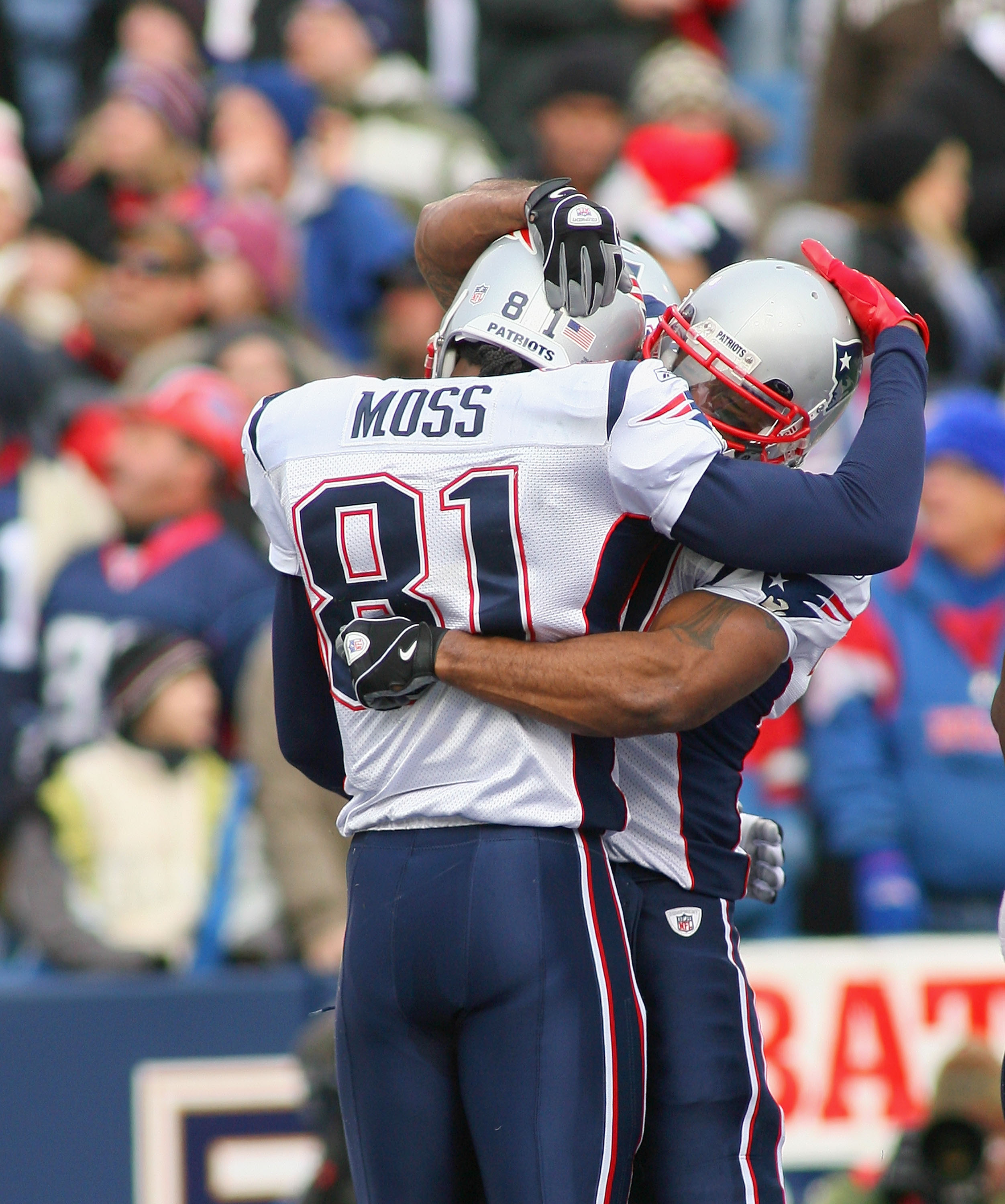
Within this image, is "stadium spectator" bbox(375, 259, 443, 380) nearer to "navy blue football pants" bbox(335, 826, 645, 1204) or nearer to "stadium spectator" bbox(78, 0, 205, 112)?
"stadium spectator" bbox(78, 0, 205, 112)

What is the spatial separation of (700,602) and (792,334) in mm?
506

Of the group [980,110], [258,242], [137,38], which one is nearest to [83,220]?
[258,242]

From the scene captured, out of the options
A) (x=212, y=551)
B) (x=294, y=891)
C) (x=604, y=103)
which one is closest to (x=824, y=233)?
(x=604, y=103)

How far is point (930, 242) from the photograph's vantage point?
9102 mm

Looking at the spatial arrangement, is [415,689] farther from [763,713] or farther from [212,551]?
[212,551]

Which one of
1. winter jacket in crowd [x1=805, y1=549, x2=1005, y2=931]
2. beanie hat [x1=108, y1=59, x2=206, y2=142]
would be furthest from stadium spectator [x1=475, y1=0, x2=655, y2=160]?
winter jacket in crowd [x1=805, y1=549, x2=1005, y2=931]

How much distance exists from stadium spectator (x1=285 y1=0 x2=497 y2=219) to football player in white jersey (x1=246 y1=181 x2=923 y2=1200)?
589 centimetres

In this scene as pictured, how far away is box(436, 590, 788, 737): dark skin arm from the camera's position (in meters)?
3.31

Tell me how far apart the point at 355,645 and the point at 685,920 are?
78 cm

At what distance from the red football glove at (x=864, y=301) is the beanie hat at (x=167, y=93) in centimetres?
720

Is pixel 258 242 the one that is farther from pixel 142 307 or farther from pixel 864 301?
pixel 864 301

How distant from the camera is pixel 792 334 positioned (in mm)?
3541

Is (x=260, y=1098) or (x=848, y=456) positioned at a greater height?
(x=848, y=456)

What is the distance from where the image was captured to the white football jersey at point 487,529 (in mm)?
3295
